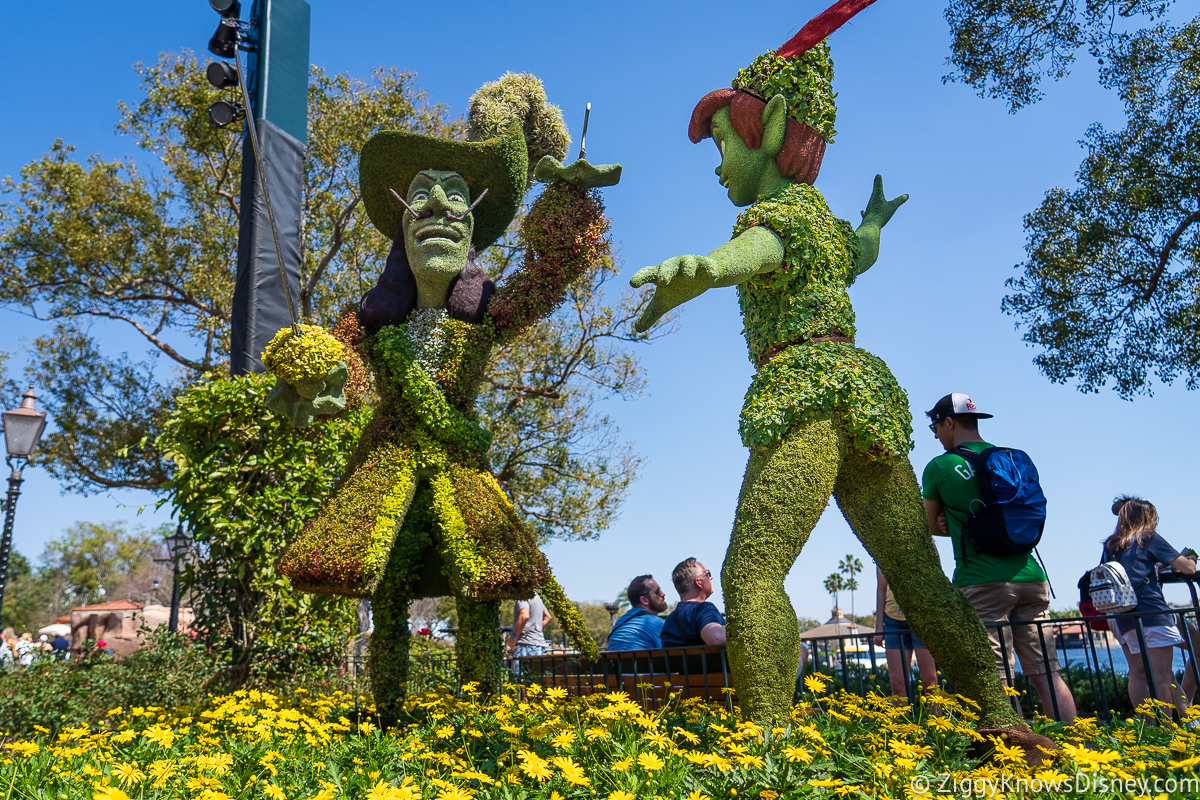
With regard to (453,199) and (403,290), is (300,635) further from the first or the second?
(453,199)

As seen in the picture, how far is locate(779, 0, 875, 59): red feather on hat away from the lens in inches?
162

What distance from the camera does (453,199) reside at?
4.72 metres

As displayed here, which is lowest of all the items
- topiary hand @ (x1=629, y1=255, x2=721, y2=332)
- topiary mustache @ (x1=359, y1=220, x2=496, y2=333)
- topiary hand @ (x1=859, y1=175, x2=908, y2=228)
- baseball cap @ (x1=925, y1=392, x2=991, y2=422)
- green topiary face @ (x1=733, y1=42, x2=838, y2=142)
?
baseball cap @ (x1=925, y1=392, x2=991, y2=422)

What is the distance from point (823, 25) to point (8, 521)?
826cm

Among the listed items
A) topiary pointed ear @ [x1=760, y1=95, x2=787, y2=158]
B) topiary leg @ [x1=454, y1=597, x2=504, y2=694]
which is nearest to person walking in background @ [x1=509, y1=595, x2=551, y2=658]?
topiary leg @ [x1=454, y1=597, x2=504, y2=694]

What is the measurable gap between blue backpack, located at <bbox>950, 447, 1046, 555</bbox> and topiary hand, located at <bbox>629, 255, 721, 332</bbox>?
1.64 meters

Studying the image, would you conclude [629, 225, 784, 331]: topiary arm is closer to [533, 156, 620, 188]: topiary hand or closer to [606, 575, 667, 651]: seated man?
[533, 156, 620, 188]: topiary hand

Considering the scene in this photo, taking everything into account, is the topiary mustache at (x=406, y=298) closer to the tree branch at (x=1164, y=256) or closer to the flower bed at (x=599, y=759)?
the flower bed at (x=599, y=759)

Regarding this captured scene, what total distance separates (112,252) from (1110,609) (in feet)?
45.8

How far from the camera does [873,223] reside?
4543 millimetres

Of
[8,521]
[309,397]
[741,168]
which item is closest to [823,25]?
[741,168]

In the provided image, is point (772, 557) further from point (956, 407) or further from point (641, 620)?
point (641, 620)

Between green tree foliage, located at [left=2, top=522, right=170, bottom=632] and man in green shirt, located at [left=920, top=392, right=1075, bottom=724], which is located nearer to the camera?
man in green shirt, located at [left=920, top=392, right=1075, bottom=724]

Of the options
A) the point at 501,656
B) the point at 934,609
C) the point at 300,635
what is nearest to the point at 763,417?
the point at 934,609
